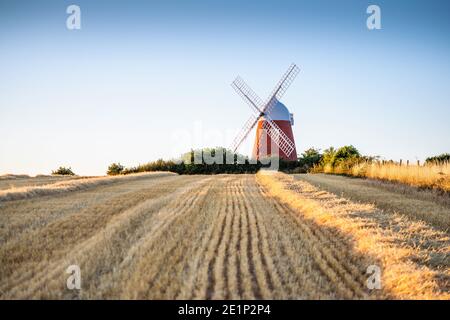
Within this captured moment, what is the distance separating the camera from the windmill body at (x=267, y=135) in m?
43.2

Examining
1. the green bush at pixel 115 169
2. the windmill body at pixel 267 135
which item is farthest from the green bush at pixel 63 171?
the windmill body at pixel 267 135

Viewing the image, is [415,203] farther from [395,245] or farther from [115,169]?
[115,169]

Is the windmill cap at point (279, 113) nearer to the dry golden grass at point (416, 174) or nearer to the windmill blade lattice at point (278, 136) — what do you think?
the windmill blade lattice at point (278, 136)

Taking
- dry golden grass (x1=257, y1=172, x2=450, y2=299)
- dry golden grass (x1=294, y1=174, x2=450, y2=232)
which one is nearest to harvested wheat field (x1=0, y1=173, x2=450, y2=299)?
dry golden grass (x1=257, y1=172, x2=450, y2=299)

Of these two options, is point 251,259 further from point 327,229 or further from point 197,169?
point 197,169

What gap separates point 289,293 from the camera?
5.19 metres

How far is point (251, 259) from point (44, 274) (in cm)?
300

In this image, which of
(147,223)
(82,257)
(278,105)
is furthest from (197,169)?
(82,257)

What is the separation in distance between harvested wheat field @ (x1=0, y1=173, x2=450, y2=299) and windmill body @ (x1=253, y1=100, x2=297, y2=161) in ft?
103

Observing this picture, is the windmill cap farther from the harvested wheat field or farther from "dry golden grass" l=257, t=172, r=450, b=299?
the harvested wheat field

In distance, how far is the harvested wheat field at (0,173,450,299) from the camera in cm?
533

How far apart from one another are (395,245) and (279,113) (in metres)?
37.2

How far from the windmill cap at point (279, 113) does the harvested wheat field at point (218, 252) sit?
32.3 metres

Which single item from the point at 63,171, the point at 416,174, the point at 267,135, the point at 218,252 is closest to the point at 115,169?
the point at 63,171
